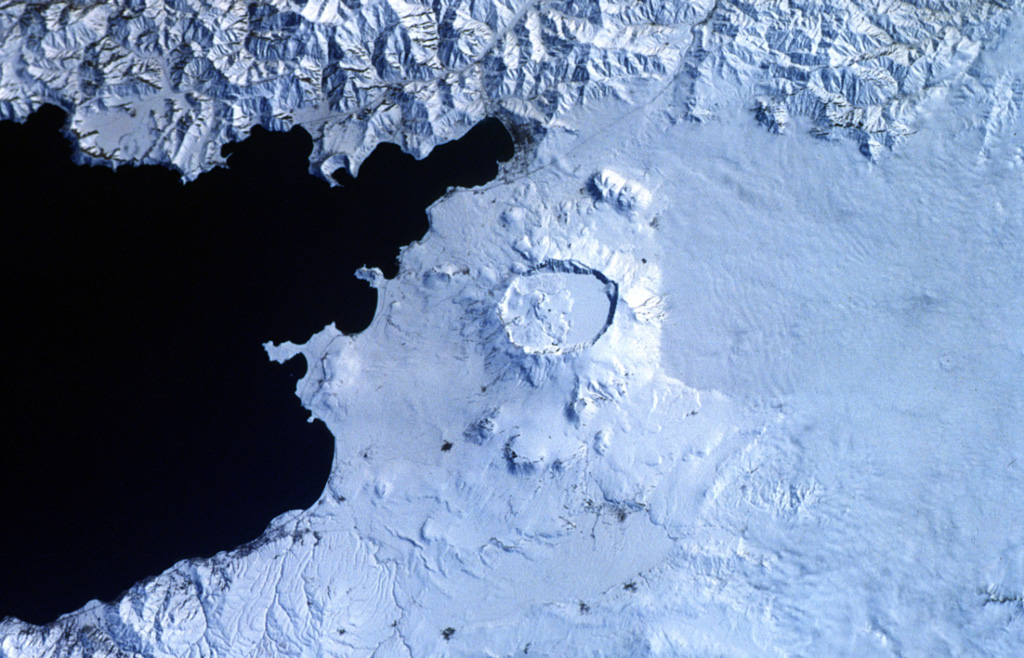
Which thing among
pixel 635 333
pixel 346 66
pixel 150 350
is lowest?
pixel 150 350

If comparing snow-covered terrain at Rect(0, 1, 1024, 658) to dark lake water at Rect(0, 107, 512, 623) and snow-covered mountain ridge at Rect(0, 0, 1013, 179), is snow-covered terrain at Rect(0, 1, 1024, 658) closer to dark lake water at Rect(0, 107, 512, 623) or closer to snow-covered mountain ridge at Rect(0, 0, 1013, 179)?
snow-covered mountain ridge at Rect(0, 0, 1013, 179)

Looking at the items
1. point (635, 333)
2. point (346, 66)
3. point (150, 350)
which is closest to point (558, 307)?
point (635, 333)

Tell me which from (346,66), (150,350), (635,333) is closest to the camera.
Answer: (635,333)

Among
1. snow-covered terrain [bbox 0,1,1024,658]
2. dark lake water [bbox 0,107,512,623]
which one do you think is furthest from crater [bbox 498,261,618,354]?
dark lake water [bbox 0,107,512,623]

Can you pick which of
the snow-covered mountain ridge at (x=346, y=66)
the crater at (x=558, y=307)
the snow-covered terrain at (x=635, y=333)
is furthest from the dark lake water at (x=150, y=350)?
the crater at (x=558, y=307)

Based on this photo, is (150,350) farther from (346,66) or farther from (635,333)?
(635,333)

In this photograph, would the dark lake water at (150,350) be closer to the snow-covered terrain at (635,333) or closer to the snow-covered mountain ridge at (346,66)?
the snow-covered terrain at (635,333)
